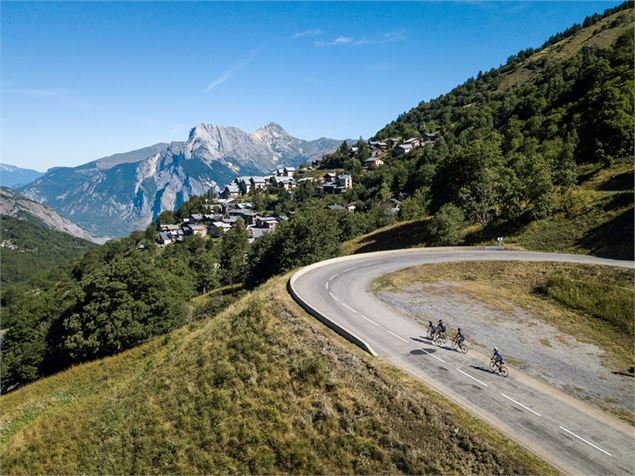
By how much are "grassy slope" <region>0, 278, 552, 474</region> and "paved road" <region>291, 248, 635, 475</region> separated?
1.35 meters

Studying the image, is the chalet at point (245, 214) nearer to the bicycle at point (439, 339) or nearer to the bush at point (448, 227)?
the bush at point (448, 227)

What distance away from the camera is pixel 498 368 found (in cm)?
2169

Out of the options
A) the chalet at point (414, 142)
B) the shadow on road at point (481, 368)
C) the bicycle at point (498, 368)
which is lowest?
the shadow on road at point (481, 368)

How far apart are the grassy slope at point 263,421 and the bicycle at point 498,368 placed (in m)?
5.05

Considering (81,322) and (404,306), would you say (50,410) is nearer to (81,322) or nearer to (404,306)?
(81,322)

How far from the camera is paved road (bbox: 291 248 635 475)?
51.7 ft

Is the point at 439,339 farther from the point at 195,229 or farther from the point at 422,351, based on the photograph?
the point at 195,229

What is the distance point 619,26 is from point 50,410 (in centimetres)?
23344

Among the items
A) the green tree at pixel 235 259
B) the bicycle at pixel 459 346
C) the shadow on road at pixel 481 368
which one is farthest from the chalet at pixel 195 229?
the shadow on road at pixel 481 368

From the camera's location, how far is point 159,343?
39.6 m

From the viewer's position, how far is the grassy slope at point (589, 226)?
4319cm

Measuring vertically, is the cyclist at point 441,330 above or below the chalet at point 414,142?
below

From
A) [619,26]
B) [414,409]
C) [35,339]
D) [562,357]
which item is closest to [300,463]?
[414,409]

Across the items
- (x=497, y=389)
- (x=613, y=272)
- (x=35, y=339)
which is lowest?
(x=35, y=339)
